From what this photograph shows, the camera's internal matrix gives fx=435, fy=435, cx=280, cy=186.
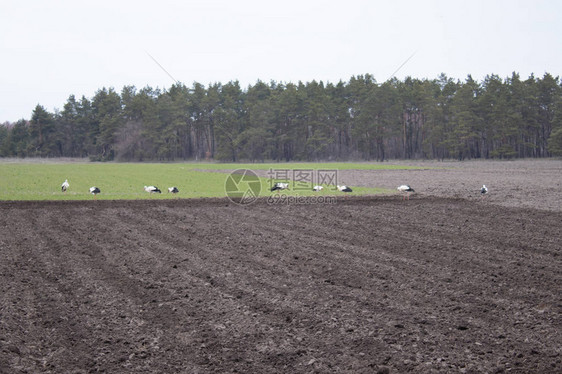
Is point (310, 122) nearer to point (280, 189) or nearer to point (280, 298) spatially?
point (280, 189)

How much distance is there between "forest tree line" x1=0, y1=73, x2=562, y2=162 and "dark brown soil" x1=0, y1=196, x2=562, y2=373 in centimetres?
6855

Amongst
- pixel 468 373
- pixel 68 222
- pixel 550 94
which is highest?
pixel 550 94

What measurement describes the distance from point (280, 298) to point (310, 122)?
8246 centimetres

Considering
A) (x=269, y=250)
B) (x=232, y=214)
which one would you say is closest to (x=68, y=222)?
(x=232, y=214)

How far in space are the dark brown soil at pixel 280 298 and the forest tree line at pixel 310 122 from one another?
225 feet

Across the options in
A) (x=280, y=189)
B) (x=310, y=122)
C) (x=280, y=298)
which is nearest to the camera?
(x=280, y=298)

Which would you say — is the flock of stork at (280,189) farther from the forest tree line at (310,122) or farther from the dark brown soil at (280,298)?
the forest tree line at (310,122)

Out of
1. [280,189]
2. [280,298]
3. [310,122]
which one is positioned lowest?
[280,298]

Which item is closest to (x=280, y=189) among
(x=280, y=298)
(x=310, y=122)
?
(x=280, y=298)

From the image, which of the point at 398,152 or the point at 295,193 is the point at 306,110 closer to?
the point at 398,152

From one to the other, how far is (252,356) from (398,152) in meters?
92.6

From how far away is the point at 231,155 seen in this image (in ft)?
297

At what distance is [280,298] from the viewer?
7246mm

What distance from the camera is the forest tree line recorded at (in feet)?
246
